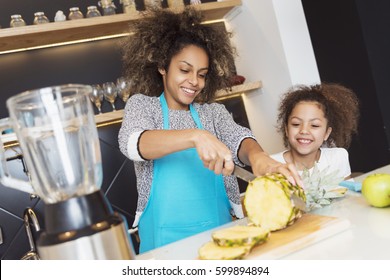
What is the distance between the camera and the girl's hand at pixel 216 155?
957mm

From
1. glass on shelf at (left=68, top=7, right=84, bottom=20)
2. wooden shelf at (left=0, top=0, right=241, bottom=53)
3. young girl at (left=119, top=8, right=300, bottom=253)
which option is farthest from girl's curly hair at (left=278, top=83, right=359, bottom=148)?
glass on shelf at (left=68, top=7, right=84, bottom=20)

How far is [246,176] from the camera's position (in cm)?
99

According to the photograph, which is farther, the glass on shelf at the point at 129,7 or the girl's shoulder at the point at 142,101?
the glass on shelf at the point at 129,7

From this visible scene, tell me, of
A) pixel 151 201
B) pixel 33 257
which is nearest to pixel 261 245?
pixel 151 201

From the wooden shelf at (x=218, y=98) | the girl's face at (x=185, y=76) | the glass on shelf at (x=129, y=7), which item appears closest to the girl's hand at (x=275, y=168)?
the girl's face at (x=185, y=76)

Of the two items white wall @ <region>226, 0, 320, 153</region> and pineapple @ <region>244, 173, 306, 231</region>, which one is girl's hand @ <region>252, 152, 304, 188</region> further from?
white wall @ <region>226, 0, 320, 153</region>

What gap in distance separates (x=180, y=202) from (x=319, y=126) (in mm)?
809

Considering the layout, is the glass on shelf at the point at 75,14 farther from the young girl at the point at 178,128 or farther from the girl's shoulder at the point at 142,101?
the girl's shoulder at the point at 142,101

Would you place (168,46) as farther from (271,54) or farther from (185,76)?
(271,54)

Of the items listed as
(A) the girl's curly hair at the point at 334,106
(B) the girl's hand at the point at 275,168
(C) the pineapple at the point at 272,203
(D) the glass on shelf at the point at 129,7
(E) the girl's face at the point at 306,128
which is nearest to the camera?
(C) the pineapple at the point at 272,203

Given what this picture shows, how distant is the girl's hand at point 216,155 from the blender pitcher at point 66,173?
0.39 meters

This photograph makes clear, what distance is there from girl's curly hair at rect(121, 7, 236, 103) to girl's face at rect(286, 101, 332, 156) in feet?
1.24

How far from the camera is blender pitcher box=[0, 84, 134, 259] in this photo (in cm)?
55
